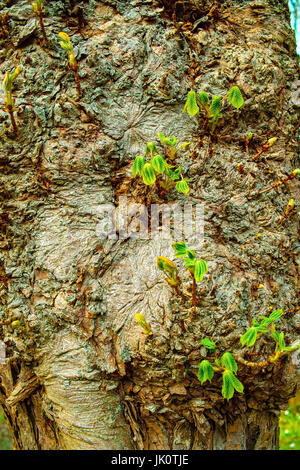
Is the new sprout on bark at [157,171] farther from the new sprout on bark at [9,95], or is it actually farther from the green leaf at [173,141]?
the new sprout on bark at [9,95]

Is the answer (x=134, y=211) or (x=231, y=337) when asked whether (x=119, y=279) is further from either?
(x=231, y=337)

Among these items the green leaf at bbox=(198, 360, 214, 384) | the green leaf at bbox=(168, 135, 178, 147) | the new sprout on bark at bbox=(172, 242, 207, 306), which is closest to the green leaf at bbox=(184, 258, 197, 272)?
the new sprout on bark at bbox=(172, 242, 207, 306)

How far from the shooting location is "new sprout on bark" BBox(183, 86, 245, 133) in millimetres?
1167

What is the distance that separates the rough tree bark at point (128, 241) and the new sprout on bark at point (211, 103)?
0.29 feet

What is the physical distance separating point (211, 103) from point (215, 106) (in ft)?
0.05

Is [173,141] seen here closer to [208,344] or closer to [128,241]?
[128,241]

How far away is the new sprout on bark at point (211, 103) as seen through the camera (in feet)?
3.83

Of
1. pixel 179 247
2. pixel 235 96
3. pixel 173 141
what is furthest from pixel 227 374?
pixel 235 96

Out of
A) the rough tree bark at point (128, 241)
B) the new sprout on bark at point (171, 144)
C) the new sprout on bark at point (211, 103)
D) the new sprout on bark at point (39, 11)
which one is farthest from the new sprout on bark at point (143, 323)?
the new sprout on bark at point (39, 11)

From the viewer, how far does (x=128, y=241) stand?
4.17 feet

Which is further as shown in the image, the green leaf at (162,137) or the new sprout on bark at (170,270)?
the green leaf at (162,137)

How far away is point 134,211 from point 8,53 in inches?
28.8
